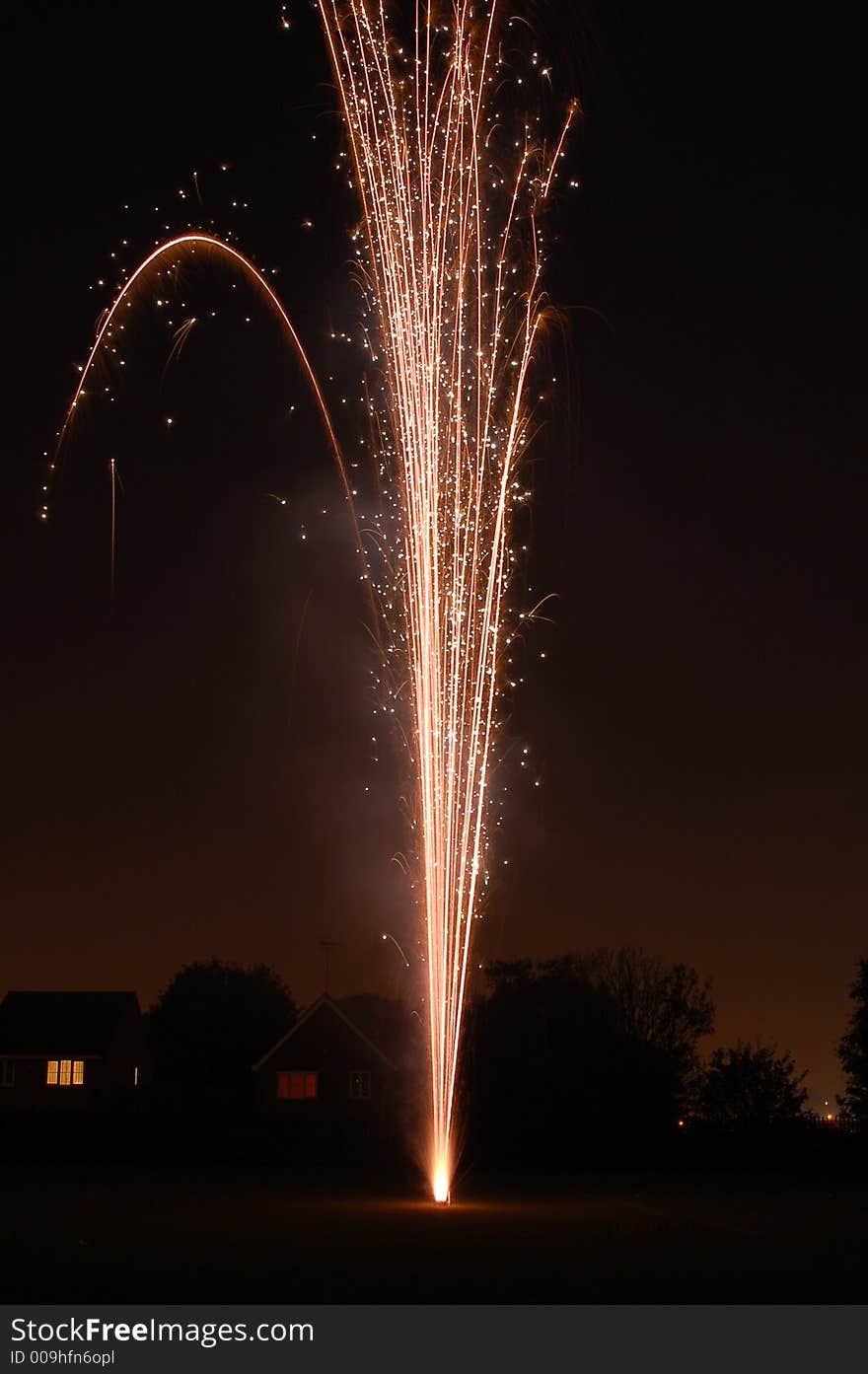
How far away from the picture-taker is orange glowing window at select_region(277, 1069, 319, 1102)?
49188 mm

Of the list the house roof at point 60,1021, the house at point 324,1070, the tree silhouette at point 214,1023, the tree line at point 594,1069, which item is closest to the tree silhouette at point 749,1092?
the tree line at point 594,1069

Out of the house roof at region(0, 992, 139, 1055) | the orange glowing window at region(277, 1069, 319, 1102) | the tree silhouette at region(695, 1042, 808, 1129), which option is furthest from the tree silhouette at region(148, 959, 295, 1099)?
the tree silhouette at region(695, 1042, 808, 1129)

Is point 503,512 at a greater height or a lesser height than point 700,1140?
greater

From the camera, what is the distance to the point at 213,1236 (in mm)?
18312

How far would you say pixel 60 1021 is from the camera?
5784 cm

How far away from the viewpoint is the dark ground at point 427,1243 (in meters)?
13.3

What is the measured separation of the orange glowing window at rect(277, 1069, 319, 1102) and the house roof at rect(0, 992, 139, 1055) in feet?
35.0

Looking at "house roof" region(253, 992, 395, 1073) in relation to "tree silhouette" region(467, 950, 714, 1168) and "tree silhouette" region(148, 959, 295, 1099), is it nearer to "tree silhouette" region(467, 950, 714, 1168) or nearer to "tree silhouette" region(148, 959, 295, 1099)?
"tree silhouette" region(467, 950, 714, 1168)

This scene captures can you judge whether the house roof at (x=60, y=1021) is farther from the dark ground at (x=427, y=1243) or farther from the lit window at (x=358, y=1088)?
the dark ground at (x=427, y=1243)

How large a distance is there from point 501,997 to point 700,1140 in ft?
41.3

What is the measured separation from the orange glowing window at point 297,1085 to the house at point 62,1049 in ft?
24.8
